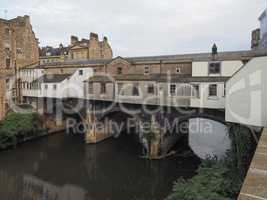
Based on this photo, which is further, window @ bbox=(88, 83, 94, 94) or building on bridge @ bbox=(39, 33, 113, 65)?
building on bridge @ bbox=(39, 33, 113, 65)

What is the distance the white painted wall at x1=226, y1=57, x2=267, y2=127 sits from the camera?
40.0ft

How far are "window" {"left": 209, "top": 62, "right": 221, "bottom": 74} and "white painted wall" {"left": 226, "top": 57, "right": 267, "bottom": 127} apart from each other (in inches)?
246

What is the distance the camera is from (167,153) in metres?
22.5

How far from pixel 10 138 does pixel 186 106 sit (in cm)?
1919

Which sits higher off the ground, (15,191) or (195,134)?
(195,134)

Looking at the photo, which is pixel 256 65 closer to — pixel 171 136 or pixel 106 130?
pixel 171 136

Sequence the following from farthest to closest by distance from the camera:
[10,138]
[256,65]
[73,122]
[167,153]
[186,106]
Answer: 1. [73,122]
2. [10,138]
3. [167,153]
4. [186,106]
5. [256,65]

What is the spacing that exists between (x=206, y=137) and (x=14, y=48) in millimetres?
26898

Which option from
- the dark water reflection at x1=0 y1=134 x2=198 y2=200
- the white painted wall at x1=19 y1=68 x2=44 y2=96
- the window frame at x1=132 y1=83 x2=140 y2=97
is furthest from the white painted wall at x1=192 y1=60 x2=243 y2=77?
the white painted wall at x1=19 y1=68 x2=44 y2=96

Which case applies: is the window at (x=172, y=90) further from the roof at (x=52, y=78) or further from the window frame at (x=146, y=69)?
the roof at (x=52, y=78)

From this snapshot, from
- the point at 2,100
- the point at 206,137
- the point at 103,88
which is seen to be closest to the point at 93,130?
the point at 103,88

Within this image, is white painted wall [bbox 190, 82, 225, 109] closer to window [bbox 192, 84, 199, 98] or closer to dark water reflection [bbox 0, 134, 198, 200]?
window [bbox 192, 84, 199, 98]

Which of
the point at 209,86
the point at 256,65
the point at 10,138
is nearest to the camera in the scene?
the point at 256,65

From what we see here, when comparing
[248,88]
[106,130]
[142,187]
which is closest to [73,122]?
[106,130]
